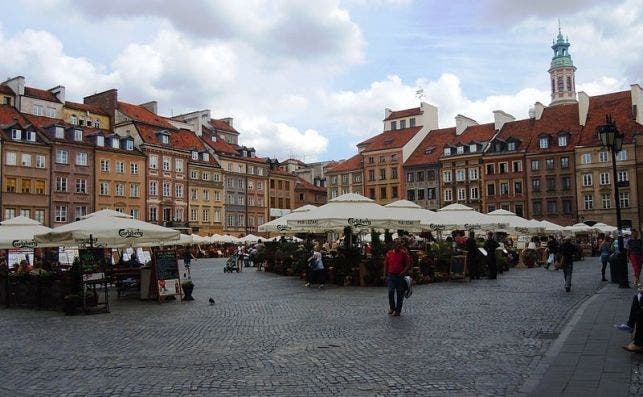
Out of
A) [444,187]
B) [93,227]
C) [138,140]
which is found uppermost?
[138,140]

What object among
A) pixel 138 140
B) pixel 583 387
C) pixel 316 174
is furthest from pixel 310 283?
pixel 316 174

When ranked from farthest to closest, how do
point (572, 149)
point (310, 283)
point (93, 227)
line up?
point (572, 149) → point (310, 283) → point (93, 227)

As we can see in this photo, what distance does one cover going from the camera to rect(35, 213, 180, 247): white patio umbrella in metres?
17.3

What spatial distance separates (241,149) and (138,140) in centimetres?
1899

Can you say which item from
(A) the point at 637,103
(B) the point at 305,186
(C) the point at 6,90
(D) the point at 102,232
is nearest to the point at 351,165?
(B) the point at 305,186

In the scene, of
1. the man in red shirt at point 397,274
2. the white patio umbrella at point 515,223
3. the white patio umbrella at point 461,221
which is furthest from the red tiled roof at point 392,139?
the man in red shirt at point 397,274

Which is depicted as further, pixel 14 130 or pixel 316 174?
pixel 316 174

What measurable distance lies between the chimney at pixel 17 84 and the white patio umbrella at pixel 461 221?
50187mm

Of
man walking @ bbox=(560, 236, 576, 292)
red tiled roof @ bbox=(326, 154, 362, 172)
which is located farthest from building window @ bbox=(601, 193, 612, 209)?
man walking @ bbox=(560, 236, 576, 292)

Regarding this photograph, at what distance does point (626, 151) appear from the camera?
215ft

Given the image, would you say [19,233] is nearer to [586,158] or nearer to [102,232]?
[102,232]

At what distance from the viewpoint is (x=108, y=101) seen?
7319 centimetres

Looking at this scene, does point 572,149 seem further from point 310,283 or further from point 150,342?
point 150,342

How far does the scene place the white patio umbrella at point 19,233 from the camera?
2219 cm
